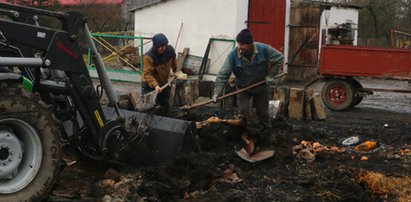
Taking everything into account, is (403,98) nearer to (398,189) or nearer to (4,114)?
(398,189)

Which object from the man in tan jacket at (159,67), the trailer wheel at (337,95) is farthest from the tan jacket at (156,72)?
the trailer wheel at (337,95)

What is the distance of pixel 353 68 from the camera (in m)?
12.7

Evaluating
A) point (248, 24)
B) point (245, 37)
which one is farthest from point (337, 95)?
point (245, 37)

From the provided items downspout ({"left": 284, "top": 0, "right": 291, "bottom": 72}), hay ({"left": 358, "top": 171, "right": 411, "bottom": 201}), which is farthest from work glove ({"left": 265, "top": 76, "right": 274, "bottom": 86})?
downspout ({"left": 284, "top": 0, "right": 291, "bottom": 72})

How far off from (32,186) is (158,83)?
3.75 meters

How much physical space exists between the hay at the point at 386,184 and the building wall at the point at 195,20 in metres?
12.8

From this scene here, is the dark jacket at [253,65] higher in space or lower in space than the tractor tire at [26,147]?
higher

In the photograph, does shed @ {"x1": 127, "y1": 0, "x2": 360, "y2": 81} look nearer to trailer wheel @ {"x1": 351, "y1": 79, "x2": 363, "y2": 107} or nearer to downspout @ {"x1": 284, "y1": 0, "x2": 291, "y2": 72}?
downspout @ {"x1": 284, "y1": 0, "x2": 291, "y2": 72}

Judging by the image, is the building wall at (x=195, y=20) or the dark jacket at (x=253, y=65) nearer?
the dark jacket at (x=253, y=65)

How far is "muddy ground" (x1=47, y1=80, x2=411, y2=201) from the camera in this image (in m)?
5.24

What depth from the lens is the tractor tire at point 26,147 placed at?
4418 millimetres

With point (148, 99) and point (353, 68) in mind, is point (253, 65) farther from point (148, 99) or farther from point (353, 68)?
point (353, 68)

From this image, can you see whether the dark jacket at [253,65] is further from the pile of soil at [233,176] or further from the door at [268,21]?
the door at [268,21]

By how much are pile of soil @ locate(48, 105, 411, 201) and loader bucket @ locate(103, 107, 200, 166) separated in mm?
112
